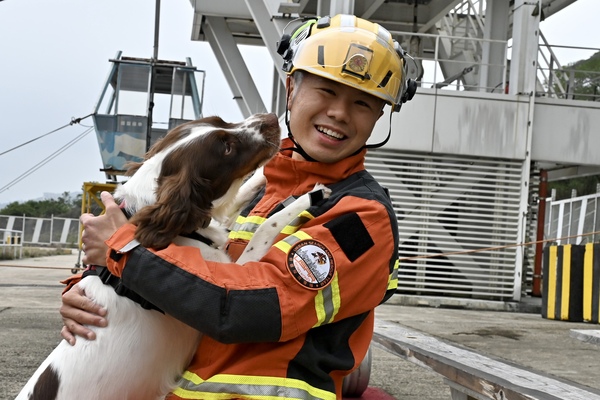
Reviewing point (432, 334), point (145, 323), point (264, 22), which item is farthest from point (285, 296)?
point (264, 22)

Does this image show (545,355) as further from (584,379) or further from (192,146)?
(192,146)

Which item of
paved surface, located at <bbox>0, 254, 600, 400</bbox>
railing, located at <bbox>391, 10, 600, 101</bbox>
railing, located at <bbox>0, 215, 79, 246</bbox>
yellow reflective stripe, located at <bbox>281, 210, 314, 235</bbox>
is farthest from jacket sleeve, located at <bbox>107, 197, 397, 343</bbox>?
railing, located at <bbox>0, 215, 79, 246</bbox>

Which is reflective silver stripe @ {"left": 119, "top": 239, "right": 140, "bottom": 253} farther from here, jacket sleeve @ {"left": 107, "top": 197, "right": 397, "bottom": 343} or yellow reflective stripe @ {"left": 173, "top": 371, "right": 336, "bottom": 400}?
yellow reflective stripe @ {"left": 173, "top": 371, "right": 336, "bottom": 400}

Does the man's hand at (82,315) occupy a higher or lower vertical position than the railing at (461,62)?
lower

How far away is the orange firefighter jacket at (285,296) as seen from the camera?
7.43ft

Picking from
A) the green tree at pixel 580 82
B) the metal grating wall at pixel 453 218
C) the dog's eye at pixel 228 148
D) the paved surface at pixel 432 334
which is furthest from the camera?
the green tree at pixel 580 82

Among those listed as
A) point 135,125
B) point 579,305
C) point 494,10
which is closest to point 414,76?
point 579,305

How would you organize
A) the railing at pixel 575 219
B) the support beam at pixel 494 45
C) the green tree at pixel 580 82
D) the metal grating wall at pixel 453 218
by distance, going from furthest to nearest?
the railing at pixel 575 219, the support beam at pixel 494 45, the green tree at pixel 580 82, the metal grating wall at pixel 453 218

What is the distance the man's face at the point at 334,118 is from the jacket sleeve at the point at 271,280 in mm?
394

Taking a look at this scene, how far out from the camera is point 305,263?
91.5 inches

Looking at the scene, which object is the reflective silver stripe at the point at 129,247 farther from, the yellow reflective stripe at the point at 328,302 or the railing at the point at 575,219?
the railing at the point at 575,219

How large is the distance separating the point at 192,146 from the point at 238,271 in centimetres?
82

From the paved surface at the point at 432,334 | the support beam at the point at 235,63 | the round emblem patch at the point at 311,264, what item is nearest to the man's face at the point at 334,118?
the round emblem patch at the point at 311,264

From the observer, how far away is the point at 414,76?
3227 millimetres
